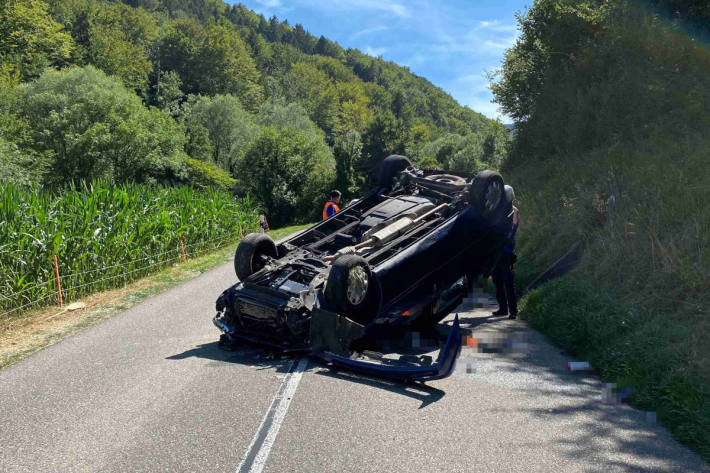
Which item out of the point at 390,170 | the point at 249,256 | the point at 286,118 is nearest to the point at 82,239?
the point at 249,256

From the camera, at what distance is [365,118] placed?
486 ft

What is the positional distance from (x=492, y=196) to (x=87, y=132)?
118ft

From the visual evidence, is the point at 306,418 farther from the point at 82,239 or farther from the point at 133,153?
the point at 133,153

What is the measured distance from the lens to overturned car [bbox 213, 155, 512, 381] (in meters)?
6.53

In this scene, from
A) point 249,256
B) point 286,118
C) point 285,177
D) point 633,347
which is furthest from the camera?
point 286,118

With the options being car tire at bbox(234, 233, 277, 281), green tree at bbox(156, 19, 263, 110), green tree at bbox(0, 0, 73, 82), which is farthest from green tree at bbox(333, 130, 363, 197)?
green tree at bbox(156, 19, 263, 110)

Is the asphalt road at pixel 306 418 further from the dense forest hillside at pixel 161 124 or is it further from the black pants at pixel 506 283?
the dense forest hillside at pixel 161 124

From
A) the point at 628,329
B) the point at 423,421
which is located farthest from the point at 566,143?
the point at 423,421

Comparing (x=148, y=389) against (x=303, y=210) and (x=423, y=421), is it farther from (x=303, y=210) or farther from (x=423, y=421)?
(x=303, y=210)

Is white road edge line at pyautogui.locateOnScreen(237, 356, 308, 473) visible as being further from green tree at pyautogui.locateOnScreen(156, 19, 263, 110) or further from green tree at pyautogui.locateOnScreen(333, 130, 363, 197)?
green tree at pyautogui.locateOnScreen(156, 19, 263, 110)

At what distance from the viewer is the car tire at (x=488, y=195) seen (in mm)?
8622

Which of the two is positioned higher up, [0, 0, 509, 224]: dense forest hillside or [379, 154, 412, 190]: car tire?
[0, 0, 509, 224]: dense forest hillside

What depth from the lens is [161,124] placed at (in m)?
44.1

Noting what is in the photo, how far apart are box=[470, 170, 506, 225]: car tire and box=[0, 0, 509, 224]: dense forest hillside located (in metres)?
21.2
